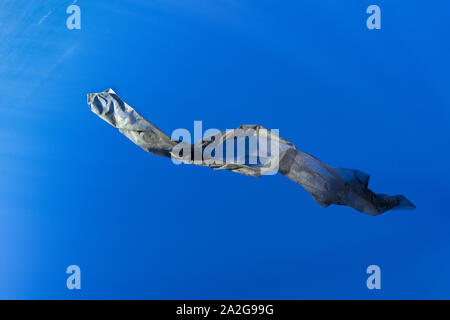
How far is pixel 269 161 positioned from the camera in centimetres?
282

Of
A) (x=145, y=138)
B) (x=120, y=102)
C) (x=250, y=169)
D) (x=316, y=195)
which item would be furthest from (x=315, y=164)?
(x=120, y=102)

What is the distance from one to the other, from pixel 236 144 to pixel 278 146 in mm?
307

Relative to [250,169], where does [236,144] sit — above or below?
above

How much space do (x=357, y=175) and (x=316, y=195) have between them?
328mm

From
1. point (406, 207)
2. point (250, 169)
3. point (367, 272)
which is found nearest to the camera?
point (250, 169)

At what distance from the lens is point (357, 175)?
282 cm

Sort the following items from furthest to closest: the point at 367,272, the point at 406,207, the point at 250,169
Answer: the point at 367,272
the point at 406,207
the point at 250,169

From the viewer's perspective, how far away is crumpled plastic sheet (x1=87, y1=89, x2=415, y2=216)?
281cm

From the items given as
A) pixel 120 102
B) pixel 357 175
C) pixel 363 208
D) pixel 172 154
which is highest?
pixel 120 102

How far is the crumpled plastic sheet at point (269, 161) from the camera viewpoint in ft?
9.23

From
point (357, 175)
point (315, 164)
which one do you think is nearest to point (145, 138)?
point (315, 164)

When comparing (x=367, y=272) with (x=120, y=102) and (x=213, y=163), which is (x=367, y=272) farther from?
(x=120, y=102)

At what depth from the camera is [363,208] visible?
2.92 metres

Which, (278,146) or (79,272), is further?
(79,272)
